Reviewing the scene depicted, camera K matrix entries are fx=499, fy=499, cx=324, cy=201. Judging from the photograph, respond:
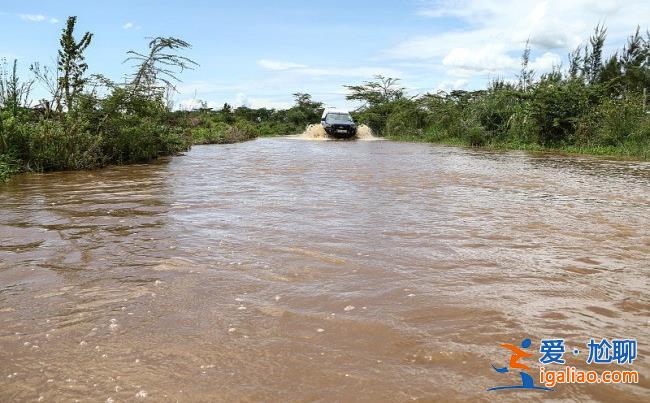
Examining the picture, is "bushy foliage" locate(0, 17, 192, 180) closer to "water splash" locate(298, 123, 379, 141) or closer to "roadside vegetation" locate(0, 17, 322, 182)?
"roadside vegetation" locate(0, 17, 322, 182)

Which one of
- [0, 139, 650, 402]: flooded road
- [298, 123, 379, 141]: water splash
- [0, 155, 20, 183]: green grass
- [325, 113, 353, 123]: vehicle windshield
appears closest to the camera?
[0, 139, 650, 402]: flooded road

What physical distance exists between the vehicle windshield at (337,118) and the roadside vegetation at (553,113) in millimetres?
3591

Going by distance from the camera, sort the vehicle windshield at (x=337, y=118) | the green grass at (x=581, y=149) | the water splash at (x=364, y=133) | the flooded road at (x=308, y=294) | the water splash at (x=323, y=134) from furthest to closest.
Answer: the water splash at (x=364, y=133) → the water splash at (x=323, y=134) → the vehicle windshield at (x=337, y=118) → the green grass at (x=581, y=149) → the flooded road at (x=308, y=294)

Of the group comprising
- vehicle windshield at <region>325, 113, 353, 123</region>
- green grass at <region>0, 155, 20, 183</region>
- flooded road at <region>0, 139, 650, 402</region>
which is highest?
vehicle windshield at <region>325, 113, 353, 123</region>

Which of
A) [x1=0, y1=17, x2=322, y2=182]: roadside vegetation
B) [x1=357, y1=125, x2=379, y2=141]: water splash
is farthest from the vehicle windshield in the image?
[x1=0, y1=17, x2=322, y2=182]: roadside vegetation

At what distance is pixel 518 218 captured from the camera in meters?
5.81

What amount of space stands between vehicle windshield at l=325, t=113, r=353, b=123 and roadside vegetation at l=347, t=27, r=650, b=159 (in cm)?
359

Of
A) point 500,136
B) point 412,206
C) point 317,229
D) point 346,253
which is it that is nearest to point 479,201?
point 412,206

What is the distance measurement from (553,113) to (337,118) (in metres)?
11.9

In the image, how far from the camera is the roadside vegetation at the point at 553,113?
16344 mm

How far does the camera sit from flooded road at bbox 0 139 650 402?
2.31 m

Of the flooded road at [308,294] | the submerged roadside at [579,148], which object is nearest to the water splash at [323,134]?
the submerged roadside at [579,148]

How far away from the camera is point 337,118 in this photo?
1080 inches

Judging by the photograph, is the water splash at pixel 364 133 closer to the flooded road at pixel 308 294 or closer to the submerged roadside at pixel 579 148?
the submerged roadside at pixel 579 148
